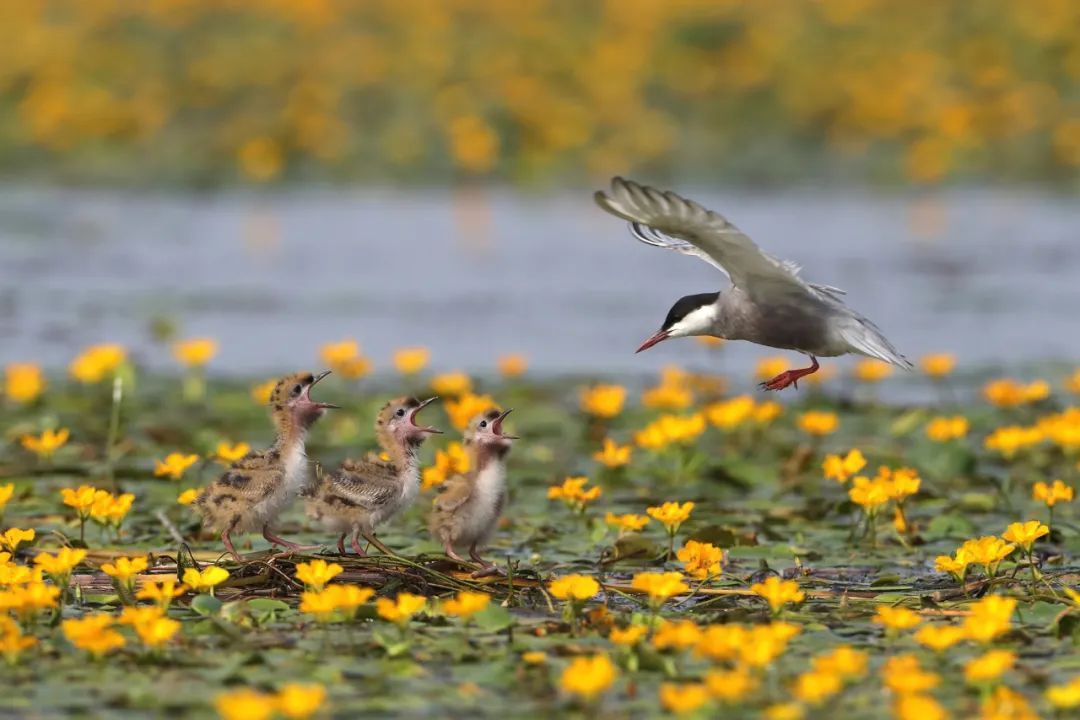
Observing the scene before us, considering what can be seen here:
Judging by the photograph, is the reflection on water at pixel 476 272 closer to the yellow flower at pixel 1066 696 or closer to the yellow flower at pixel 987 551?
the yellow flower at pixel 987 551

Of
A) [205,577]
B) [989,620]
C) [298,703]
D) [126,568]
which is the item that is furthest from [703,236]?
[298,703]

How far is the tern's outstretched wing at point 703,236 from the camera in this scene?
295 inches

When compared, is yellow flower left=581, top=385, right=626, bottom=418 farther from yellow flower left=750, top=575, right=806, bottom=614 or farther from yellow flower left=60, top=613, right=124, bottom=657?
yellow flower left=60, top=613, right=124, bottom=657

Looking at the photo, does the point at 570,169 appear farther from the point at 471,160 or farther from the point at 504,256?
the point at 504,256

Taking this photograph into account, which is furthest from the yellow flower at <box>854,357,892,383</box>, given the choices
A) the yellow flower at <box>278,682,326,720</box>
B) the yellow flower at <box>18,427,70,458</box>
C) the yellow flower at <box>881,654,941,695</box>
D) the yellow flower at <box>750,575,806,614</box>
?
the yellow flower at <box>278,682,326,720</box>

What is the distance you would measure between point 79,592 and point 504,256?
1386 centimetres

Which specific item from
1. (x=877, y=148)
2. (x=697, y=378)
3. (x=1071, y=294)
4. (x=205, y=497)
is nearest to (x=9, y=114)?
(x=877, y=148)

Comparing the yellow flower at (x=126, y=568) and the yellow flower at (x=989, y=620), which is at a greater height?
the yellow flower at (x=126, y=568)

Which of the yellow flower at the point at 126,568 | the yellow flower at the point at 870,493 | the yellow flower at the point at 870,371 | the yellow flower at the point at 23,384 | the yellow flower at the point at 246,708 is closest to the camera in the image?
the yellow flower at the point at 246,708

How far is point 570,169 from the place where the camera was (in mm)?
25828

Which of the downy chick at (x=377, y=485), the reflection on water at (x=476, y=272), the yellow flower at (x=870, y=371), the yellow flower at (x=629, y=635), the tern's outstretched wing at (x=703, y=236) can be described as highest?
the reflection on water at (x=476, y=272)

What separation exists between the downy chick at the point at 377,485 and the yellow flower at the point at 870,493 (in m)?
1.71

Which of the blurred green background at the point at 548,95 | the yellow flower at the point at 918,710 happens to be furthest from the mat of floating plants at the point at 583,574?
the blurred green background at the point at 548,95

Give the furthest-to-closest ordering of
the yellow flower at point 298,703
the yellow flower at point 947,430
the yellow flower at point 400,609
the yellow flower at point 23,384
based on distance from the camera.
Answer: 1. the yellow flower at point 23,384
2. the yellow flower at point 947,430
3. the yellow flower at point 400,609
4. the yellow flower at point 298,703
